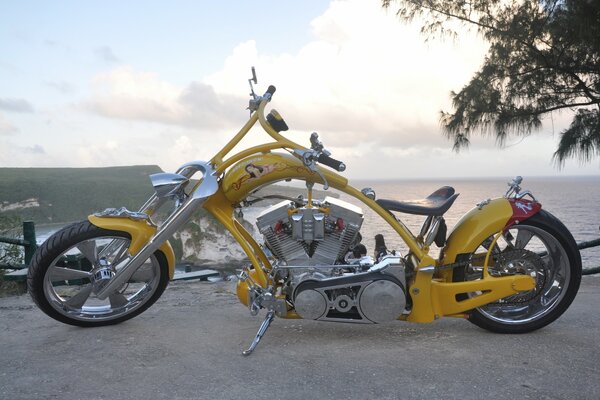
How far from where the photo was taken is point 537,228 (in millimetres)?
3850

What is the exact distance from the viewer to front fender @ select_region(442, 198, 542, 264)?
379 centimetres

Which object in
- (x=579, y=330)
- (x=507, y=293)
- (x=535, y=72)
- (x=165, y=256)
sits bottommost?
(x=579, y=330)

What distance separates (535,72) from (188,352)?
6491 millimetres

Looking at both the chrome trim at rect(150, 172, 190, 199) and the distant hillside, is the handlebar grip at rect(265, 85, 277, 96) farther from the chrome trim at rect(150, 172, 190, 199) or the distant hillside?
the distant hillside

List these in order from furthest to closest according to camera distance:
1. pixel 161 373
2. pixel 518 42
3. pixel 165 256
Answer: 1. pixel 518 42
2. pixel 165 256
3. pixel 161 373

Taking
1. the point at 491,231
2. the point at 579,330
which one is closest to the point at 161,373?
the point at 491,231

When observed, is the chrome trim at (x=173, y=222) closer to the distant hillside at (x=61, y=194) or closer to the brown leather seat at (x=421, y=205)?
the brown leather seat at (x=421, y=205)

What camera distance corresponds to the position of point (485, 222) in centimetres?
382

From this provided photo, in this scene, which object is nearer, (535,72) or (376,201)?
(376,201)

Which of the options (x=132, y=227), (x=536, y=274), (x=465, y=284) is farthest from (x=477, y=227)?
(x=132, y=227)

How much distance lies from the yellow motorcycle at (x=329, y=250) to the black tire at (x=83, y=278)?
0.03 feet

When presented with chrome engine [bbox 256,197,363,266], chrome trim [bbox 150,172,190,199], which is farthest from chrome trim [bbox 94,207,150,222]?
chrome engine [bbox 256,197,363,266]

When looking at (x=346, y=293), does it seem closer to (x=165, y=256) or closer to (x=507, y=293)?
(x=507, y=293)

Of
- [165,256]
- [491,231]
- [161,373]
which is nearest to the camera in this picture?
[161,373]
